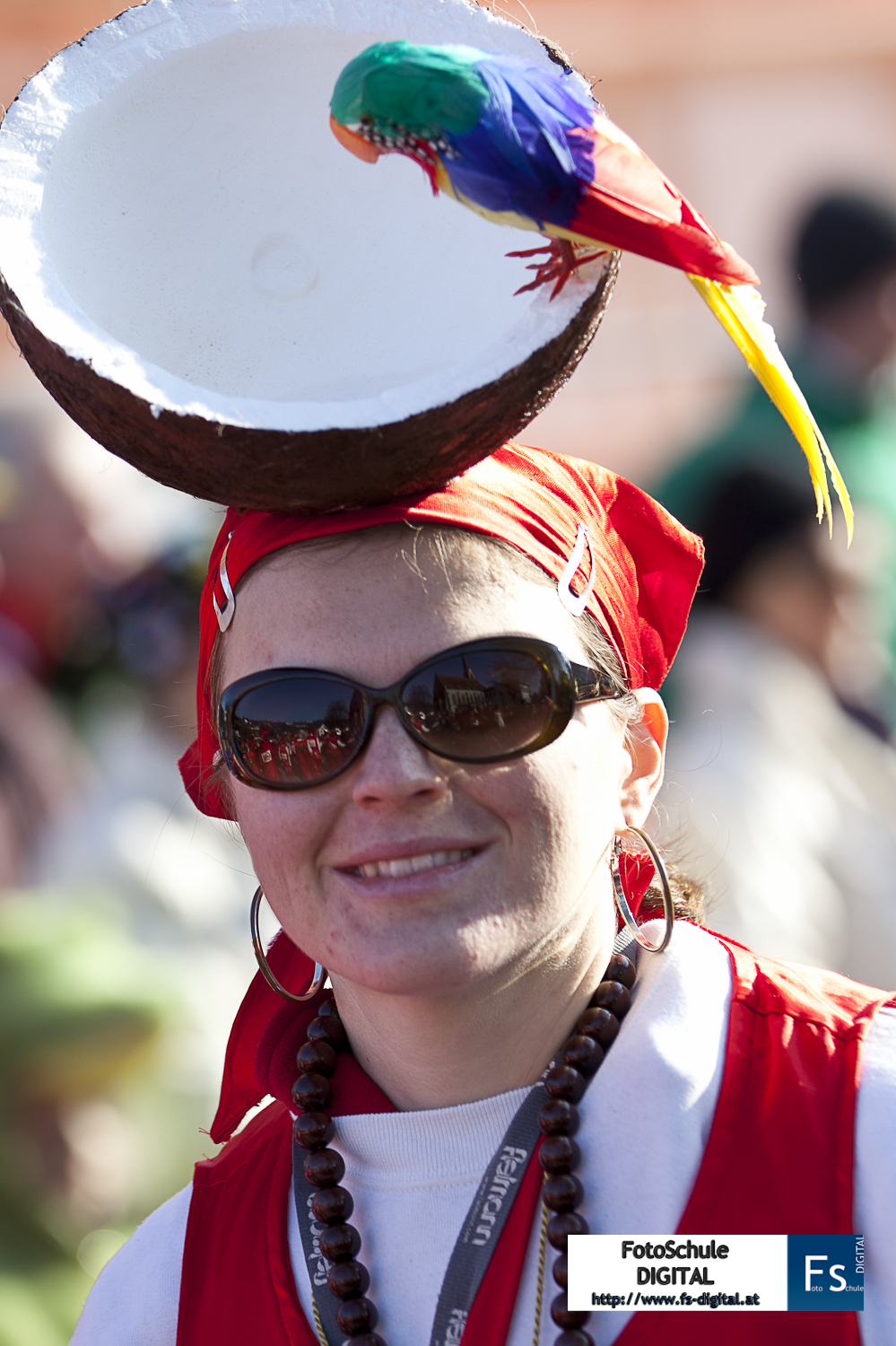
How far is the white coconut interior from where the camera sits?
1522 mm

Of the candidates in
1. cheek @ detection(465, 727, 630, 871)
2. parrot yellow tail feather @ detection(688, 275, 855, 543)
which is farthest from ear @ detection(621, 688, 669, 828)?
parrot yellow tail feather @ detection(688, 275, 855, 543)

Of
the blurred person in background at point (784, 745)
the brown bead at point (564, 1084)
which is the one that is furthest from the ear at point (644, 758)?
the blurred person in background at point (784, 745)

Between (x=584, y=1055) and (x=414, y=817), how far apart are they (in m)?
0.40

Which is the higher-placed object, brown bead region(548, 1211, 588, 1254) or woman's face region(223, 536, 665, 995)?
woman's face region(223, 536, 665, 995)

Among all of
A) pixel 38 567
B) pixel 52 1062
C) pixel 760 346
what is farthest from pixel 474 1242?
pixel 38 567

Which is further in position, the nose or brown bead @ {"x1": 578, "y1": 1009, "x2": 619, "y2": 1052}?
brown bead @ {"x1": 578, "y1": 1009, "x2": 619, "y2": 1052}

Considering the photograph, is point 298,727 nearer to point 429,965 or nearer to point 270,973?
point 429,965

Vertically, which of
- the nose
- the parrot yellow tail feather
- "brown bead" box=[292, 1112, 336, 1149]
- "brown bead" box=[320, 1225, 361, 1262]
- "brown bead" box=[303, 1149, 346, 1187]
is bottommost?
"brown bead" box=[320, 1225, 361, 1262]

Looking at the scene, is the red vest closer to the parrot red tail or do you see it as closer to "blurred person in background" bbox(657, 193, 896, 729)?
the parrot red tail

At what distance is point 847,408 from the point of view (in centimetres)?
436

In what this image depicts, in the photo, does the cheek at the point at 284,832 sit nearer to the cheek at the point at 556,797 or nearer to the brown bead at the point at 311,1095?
the cheek at the point at 556,797

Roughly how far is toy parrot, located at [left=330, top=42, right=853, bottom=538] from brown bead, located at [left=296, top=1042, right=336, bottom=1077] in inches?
44.1

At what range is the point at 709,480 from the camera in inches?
170

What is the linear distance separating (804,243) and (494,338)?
3.47 metres
